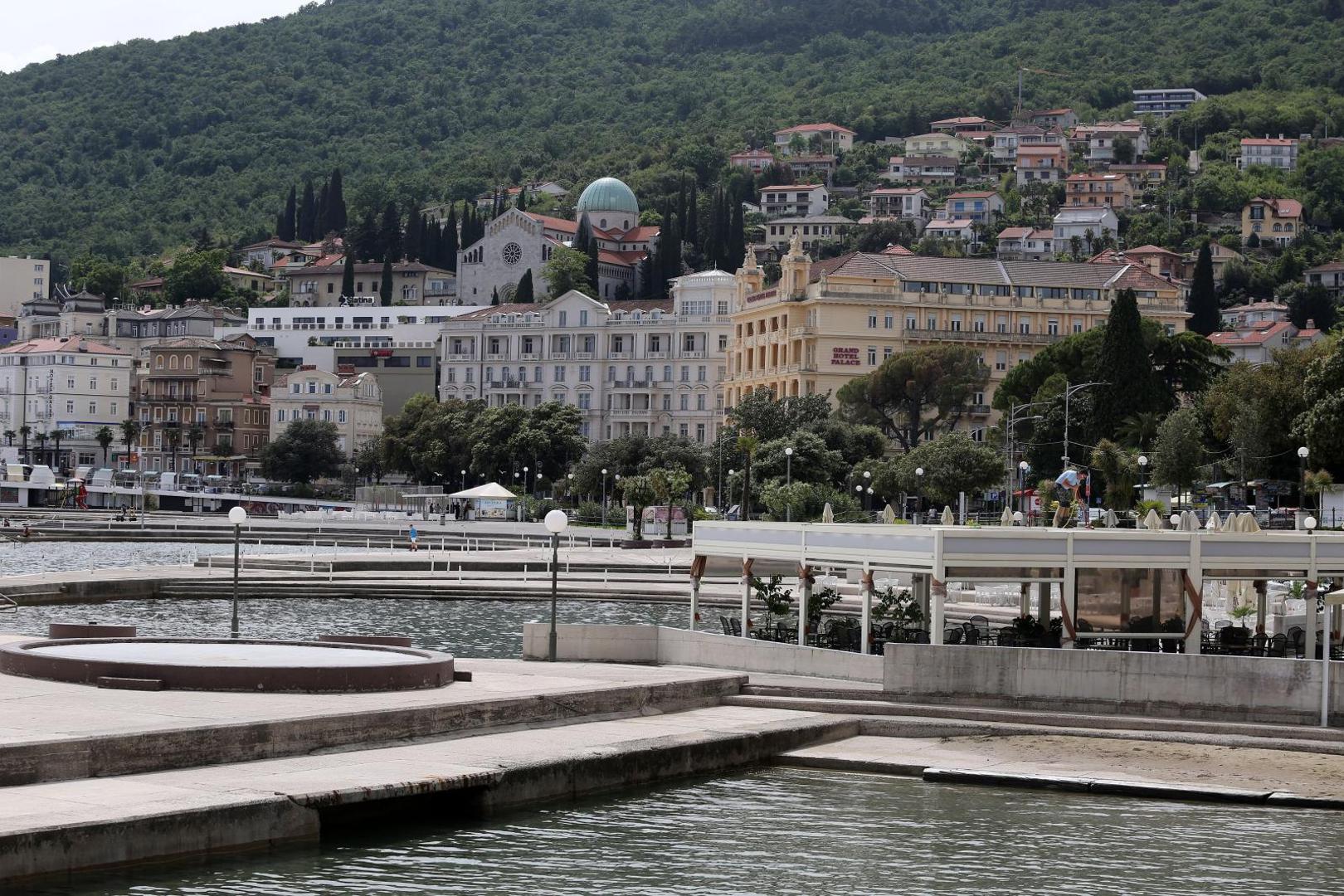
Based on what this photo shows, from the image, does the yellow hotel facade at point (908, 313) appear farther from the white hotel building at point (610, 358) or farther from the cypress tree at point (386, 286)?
the cypress tree at point (386, 286)

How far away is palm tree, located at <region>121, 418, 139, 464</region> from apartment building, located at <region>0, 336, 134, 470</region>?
2548 mm

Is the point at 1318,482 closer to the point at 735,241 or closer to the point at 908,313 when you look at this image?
the point at 908,313

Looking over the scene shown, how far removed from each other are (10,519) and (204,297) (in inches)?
3389

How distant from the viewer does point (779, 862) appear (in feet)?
67.4

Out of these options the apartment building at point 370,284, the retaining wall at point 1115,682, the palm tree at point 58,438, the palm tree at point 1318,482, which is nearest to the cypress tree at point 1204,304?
the palm tree at point 1318,482

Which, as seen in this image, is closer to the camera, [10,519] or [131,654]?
[131,654]

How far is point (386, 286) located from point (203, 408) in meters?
32.2

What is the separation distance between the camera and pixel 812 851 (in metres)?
21.1

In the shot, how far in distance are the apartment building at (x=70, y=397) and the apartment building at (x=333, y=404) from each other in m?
18.3

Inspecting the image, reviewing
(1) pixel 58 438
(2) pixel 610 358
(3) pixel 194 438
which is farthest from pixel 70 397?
(2) pixel 610 358

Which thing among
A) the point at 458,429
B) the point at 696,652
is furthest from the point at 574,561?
the point at 458,429

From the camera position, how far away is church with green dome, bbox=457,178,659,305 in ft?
566

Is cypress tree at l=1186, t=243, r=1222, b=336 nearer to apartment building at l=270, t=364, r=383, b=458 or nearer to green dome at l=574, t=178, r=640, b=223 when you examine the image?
apartment building at l=270, t=364, r=383, b=458

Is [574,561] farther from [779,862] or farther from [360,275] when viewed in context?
[360,275]
